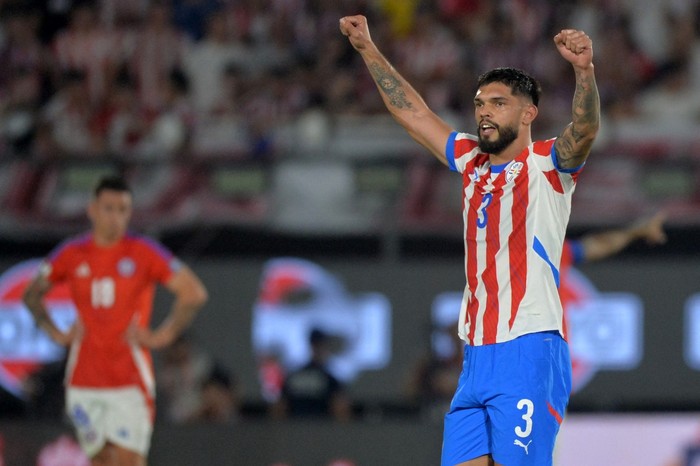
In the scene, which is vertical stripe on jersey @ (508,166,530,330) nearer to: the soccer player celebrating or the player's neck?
the soccer player celebrating

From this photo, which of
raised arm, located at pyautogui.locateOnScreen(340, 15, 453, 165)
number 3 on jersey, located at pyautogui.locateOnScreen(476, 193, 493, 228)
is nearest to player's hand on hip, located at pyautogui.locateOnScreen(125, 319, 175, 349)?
raised arm, located at pyautogui.locateOnScreen(340, 15, 453, 165)

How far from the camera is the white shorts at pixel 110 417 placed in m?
8.15

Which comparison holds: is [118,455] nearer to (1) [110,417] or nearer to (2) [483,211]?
(1) [110,417]

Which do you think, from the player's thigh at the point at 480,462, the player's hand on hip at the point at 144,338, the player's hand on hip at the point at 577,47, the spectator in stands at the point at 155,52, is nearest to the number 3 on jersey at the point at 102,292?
the player's hand on hip at the point at 144,338

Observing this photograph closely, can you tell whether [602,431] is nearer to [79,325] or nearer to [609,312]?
[609,312]

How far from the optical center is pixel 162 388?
430 inches

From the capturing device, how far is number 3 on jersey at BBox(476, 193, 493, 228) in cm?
570

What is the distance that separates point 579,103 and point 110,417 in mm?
4041

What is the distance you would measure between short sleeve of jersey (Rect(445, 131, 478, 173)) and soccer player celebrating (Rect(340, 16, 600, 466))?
144 millimetres

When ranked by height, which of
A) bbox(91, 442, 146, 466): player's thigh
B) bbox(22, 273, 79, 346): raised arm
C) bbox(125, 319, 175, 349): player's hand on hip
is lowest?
bbox(91, 442, 146, 466): player's thigh

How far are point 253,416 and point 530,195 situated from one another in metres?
6.21

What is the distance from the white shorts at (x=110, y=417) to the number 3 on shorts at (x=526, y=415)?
3392 mm

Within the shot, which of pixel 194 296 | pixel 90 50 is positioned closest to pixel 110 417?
pixel 194 296

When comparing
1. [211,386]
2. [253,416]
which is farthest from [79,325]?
[253,416]
